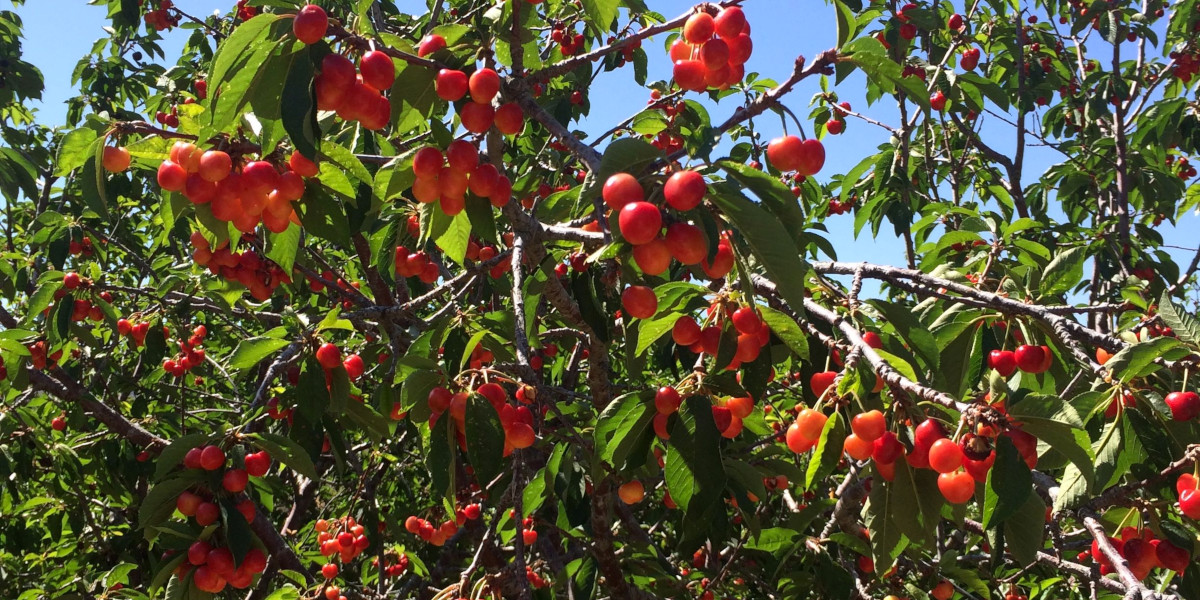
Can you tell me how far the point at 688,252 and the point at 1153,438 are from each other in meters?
1.21

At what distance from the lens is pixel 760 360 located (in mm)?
1755

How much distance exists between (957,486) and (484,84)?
1.13 metres

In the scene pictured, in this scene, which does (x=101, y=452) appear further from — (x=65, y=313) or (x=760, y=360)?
(x=760, y=360)

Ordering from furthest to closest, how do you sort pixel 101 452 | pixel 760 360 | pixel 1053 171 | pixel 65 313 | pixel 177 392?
1. pixel 1053 171
2. pixel 177 392
3. pixel 101 452
4. pixel 65 313
5. pixel 760 360

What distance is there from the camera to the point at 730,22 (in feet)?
4.61

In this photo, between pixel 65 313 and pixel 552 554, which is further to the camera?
pixel 552 554

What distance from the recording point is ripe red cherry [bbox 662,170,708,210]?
3.66 feet

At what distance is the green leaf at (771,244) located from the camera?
112cm

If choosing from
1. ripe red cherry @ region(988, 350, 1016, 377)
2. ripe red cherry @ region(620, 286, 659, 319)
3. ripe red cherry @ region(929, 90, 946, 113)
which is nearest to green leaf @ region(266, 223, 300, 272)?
ripe red cherry @ region(620, 286, 659, 319)

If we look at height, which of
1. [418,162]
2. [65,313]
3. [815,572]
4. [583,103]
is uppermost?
[583,103]

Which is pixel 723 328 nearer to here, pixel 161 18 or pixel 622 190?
pixel 622 190

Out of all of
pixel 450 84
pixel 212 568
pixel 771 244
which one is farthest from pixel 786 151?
pixel 212 568

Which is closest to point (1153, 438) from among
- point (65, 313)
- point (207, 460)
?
point (207, 460)

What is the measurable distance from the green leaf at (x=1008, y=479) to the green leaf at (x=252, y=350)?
1662mm
